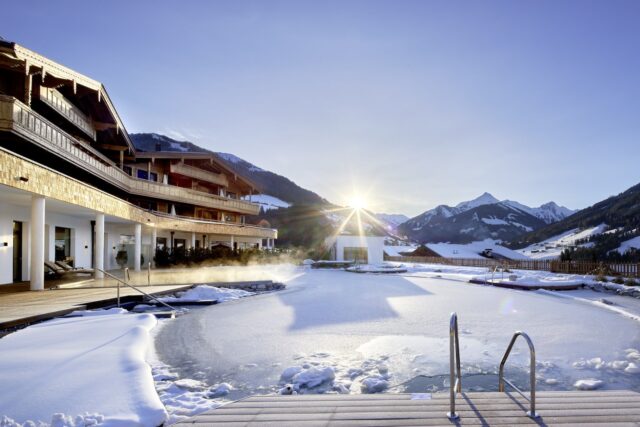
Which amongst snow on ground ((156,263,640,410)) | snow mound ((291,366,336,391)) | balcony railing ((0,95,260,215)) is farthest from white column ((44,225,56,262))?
snow mound ((291,366,336,391))

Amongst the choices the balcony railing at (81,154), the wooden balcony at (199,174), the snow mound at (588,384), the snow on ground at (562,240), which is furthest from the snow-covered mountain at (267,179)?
the snow mound at (588,384)

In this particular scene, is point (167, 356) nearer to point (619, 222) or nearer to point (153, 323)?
point (153, 323)

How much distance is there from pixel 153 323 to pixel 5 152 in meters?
6.12

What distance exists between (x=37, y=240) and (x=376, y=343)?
11.8m

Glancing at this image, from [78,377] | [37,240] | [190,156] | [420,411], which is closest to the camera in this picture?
[420,411]

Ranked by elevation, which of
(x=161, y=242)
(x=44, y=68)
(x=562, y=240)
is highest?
(x=44, y=68)

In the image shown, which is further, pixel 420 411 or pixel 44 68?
pixel 44 68

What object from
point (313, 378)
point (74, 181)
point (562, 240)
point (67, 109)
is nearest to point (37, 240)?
point (74, 181)

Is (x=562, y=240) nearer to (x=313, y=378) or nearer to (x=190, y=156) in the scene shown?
(x=190, y=156)

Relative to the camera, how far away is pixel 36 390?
4.52m

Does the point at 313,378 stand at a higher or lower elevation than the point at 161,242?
lower

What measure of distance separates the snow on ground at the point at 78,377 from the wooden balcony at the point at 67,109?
15011 millimetres

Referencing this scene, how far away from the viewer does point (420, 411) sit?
3.75m

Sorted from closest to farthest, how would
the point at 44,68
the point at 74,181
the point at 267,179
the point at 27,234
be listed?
the point at 74,181 < the point at 44,68 < the point at 27,234 < the point at 267,179
